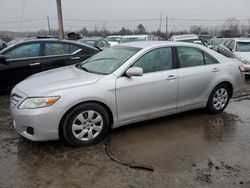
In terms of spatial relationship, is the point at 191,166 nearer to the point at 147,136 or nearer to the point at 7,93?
the point at 147,136

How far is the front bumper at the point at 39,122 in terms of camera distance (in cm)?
338

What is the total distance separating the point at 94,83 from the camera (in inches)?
146

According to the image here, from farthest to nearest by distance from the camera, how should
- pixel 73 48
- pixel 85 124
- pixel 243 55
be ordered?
pixel 243 55, pixel 73 48, pixel 85 124

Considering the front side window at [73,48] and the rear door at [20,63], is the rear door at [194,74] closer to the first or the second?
the front side window at [73,48]

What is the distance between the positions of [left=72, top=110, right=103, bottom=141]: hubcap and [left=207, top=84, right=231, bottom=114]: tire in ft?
7.79

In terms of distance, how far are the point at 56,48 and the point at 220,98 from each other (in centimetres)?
425

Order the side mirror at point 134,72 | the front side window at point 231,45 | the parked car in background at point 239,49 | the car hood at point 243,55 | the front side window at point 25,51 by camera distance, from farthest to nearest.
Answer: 1. the front side window at point 231,45
2. the parked car in background at point 239,49
3. the car hood at point 243,55
4. the front side window at point 25,51
5. the side mirror at point 134,72

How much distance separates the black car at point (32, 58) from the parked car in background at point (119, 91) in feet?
7.34

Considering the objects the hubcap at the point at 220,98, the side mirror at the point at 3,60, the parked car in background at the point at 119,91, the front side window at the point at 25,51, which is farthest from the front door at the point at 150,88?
the side mirror at the point at 3,60

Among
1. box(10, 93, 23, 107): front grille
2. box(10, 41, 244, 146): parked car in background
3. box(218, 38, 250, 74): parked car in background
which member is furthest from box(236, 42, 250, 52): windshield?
box(10, 93, 23, 107): front grille

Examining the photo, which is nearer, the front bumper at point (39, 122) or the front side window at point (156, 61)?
the front bumper at point (39, 122)

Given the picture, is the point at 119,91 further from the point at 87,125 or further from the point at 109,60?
the point at 109,60

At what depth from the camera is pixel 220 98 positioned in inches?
203

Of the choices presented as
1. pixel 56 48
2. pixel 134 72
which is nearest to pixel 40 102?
pixel 134 72
